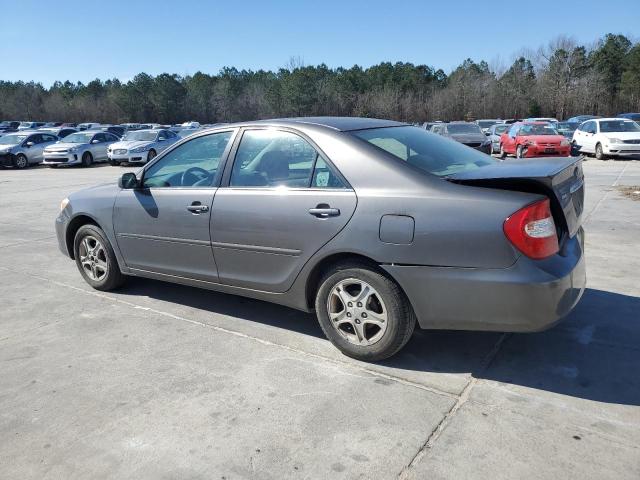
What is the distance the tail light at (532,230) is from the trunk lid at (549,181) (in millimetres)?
130

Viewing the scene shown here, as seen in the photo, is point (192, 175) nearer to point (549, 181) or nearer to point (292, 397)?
point (292, 397)

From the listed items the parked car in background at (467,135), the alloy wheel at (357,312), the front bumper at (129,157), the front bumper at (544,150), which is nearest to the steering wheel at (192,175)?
the alloy wheel at (357,312)

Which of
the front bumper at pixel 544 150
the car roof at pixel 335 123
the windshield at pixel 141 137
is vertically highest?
the windshield at pixel 141 137

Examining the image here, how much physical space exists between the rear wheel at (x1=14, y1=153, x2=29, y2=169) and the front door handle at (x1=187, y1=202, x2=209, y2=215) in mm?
25416

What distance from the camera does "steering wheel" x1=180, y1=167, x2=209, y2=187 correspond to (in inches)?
176

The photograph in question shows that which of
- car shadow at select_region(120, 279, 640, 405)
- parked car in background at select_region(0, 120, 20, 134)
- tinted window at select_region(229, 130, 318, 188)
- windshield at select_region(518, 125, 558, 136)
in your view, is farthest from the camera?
parked car in background at select_region(0, 120, 20, 134)

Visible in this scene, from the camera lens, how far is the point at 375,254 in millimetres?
3428

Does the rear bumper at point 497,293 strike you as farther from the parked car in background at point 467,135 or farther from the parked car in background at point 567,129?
the parked car in background at point 567,129

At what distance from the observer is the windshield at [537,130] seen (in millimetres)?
20484

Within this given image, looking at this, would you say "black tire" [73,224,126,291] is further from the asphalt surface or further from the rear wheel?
the rear wheel

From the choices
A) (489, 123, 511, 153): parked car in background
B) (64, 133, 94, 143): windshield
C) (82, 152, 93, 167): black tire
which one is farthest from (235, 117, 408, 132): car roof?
(64, 133, 94, 143): windshield

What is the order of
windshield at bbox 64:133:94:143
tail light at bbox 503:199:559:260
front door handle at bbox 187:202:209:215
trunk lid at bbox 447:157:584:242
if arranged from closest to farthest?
1. tail light at bbox 503:199:559:260
2. trunk lid at bbox 447:157:584:242
3. front door handle at bbox 187:202:209:215
4. windshield at bbox 64:133:94:143

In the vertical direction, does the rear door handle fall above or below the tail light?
above

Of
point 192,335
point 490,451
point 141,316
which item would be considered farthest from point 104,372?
point 490,451
